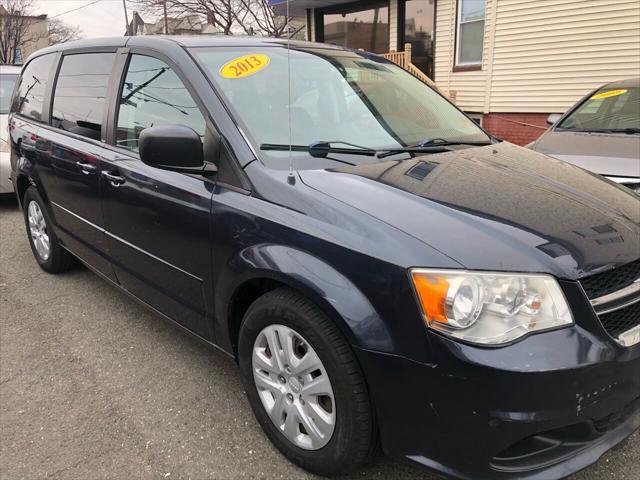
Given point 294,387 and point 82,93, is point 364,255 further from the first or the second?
point 82,93

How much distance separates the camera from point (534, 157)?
110 inches

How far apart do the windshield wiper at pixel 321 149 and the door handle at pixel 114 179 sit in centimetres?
103

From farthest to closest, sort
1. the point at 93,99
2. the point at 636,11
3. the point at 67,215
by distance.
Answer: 1. the point at 636,11
2. the point at 67,215
3. the point at 93,99

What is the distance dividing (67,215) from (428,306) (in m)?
2.95

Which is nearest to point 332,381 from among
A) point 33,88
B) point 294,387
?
point 294,387

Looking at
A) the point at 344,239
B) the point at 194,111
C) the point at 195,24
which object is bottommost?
the point at 344,239

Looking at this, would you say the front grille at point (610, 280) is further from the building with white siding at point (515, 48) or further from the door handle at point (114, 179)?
the building with white siding at point (515, 48)

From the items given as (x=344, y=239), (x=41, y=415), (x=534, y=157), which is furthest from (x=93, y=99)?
(x=534, y=157)

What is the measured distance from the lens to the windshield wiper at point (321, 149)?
2.34 meters

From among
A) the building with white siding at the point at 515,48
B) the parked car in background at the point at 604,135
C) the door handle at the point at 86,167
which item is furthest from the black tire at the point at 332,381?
the building with white siding at the point at 515,48

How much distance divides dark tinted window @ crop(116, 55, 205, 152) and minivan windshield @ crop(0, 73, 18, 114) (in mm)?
5791

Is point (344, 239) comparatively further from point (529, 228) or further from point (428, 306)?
point (529, 228)

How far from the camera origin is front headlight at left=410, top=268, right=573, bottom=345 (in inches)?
64.9

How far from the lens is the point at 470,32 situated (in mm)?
10461
